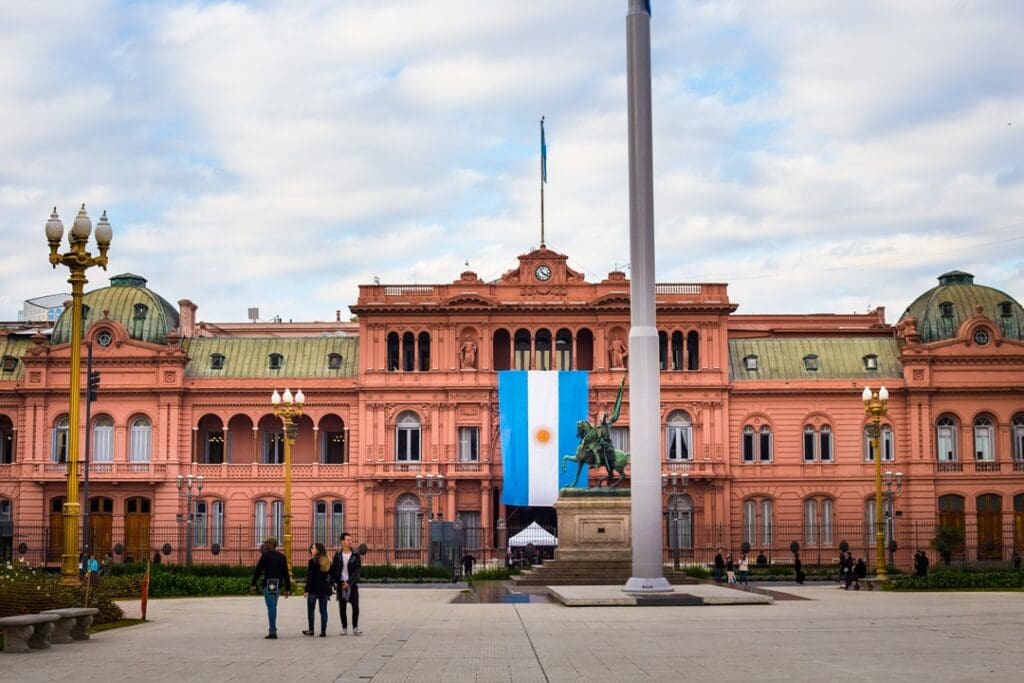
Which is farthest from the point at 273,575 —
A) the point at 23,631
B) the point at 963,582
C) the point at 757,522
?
the point at 757,522

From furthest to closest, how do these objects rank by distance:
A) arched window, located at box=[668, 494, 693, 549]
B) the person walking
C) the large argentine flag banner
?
arched window, located at box=[668, 494, 693, 549], the large argentine flag banner, the person walking

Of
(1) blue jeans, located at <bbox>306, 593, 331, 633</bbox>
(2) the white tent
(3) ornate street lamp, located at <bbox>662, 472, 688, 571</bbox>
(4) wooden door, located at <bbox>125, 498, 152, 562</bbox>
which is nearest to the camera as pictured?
(1) blue jeans, located at <bbox>306, 593, 331, 633</bbox>

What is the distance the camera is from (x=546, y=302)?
86188 millimetres

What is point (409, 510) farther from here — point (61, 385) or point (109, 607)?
point (109, 607)

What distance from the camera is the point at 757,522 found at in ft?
281

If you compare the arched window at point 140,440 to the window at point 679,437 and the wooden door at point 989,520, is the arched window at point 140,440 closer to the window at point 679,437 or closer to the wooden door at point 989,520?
the window at point 679,437

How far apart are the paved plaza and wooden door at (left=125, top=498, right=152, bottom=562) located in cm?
4815

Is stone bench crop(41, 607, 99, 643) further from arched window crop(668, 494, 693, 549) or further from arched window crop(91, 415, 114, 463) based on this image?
arched window crop(91, 415, 114, 463)

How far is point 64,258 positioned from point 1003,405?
6626 centimetres

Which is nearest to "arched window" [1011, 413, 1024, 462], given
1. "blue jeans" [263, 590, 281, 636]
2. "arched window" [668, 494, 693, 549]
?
"arched window" [668, 494, 693, 549]

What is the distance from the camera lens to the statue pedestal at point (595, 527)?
52.2 m

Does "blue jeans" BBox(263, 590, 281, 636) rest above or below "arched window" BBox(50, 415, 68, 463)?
below

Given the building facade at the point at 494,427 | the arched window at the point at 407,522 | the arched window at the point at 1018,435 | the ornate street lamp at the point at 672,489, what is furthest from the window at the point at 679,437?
the arched window at the point at 1018,435

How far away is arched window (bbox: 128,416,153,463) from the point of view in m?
86.0
